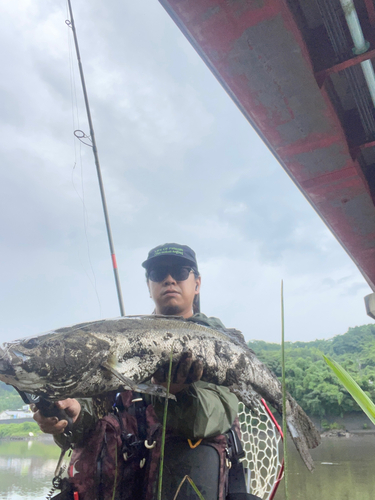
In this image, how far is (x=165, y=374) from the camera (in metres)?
1.98

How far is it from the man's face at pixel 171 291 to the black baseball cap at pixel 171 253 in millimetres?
40

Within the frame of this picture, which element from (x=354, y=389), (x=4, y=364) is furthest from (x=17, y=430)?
(x=354, y=389)

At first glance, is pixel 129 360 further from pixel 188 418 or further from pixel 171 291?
pixel 171 291

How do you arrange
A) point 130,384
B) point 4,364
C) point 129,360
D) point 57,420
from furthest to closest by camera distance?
point 57,420 < point 129,360 < point 130,384 < point 4,364

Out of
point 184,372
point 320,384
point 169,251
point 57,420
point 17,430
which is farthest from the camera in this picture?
point 17,430

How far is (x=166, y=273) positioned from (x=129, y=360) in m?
1.32

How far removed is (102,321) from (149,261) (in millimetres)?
1253

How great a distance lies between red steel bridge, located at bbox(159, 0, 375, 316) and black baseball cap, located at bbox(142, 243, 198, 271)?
4.68ft

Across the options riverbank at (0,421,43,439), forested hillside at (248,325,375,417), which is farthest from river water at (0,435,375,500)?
riverbank at (0,421,43,439)

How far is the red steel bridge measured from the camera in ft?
8.00

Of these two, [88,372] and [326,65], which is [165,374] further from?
[326,65]

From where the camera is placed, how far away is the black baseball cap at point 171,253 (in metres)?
3.15

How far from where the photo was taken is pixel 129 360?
1888mm

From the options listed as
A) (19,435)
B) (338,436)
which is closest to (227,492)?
(338,436)
